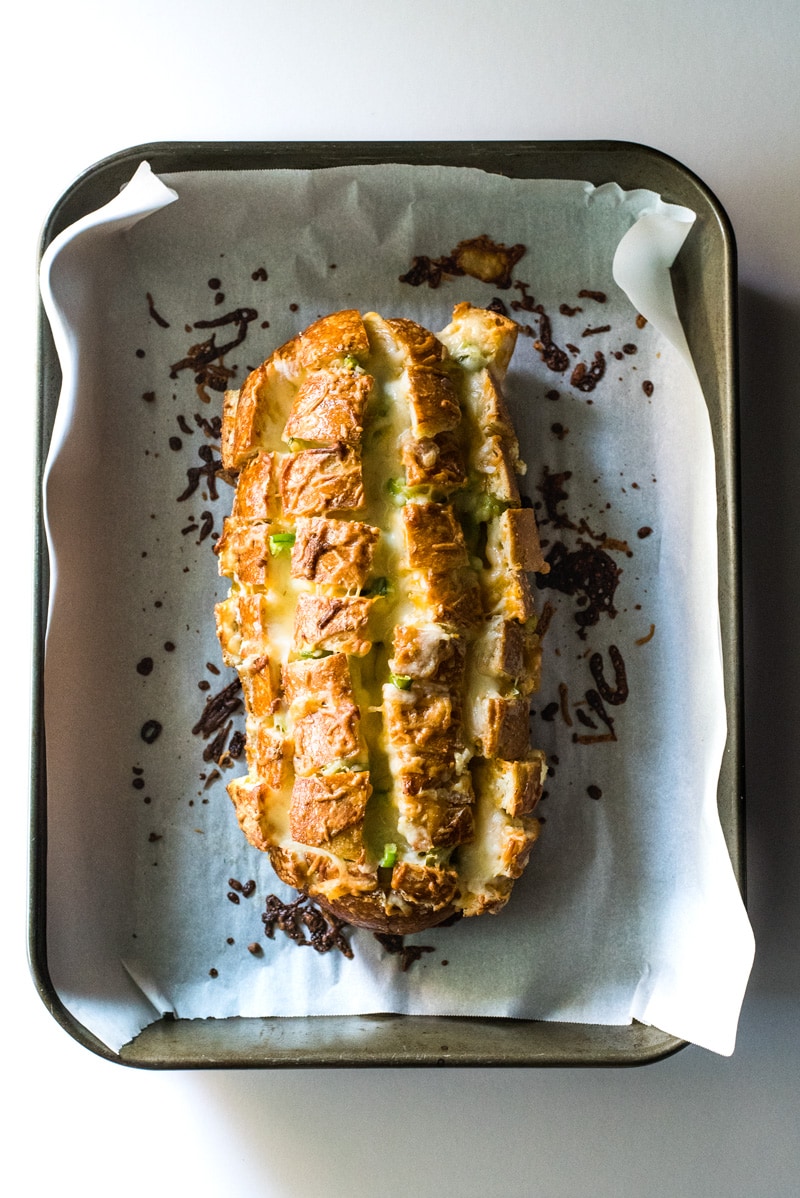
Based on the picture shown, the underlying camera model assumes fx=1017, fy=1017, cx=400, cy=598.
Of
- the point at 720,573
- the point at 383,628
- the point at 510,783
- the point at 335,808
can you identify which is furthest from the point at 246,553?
the point at 720,573

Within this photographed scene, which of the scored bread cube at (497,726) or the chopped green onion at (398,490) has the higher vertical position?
the chopped green onion at (398,490)

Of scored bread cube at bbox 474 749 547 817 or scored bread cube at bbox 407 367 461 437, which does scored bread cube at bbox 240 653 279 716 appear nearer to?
scored bread cube at bbox 474 749 547 817

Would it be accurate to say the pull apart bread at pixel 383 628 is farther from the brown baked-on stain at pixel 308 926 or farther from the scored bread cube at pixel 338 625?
the brown baked-on stain at pixel 308 926

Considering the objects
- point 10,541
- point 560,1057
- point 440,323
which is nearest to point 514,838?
point 560,1057

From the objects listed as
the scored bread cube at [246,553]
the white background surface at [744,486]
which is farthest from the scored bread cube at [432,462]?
the white background surface at [744,486]

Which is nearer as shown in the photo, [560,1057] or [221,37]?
[560,1057]

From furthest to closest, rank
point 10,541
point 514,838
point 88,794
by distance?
point 10,541 < point 88,794 < point 514,838

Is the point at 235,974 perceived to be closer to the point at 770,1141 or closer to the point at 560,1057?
the point at 560,1057

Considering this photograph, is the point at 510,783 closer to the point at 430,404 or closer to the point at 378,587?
the point at 378,587
